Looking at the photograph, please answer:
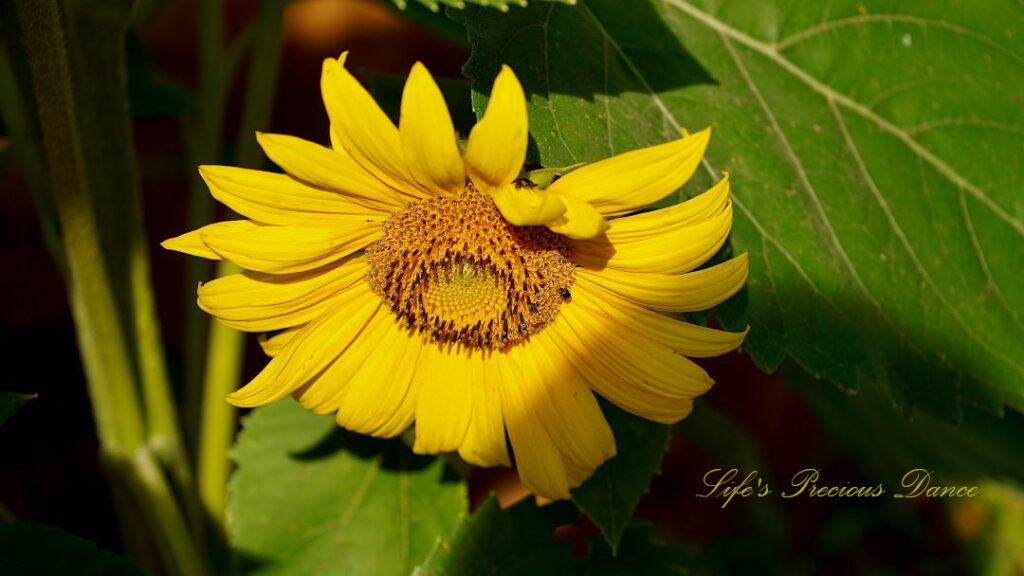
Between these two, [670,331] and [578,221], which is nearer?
[578,221]

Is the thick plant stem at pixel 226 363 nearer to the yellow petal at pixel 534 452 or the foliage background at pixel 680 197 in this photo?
the foliage background at pixel 680 197

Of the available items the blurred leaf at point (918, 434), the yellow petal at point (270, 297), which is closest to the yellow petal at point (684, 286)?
the yellow petal at point (270, 297)

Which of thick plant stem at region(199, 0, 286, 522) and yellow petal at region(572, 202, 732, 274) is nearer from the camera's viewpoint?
yellow petal at region(572, 202, 732, 274)

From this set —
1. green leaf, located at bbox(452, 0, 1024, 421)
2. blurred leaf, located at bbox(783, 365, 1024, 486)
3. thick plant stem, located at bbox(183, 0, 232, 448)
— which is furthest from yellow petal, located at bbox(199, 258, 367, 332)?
blurred leaf, located at bbox(783, 365, 1024, 486)

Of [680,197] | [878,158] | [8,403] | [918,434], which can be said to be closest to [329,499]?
[8,403]

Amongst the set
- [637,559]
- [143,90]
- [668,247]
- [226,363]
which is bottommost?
Result: [637,559]


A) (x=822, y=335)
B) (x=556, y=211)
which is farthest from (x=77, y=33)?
(x=822, y=335)

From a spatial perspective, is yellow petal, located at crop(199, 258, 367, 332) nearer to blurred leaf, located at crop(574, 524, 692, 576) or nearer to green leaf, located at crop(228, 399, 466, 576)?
green leaf, located at crop(228, 399, 466, 576)

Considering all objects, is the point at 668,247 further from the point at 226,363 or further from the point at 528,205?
the point at 226,363
